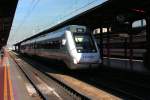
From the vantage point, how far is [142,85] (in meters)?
14.7

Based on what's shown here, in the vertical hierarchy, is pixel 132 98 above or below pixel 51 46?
below

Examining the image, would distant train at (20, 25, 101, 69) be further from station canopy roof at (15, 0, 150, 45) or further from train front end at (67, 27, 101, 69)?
station canopy roof at (15, 0, 150, 45)

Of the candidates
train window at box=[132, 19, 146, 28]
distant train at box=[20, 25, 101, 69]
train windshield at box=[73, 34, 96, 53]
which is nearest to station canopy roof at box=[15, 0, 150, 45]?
distant train at box=[20, 25, 101, 69]

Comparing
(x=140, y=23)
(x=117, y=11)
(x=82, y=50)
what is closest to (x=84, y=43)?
(x=82, y=50)

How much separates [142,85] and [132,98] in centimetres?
306

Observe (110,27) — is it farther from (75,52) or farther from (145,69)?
(145,69)

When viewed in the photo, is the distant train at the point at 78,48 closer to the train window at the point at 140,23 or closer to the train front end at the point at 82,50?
the train front end at the point at 82,50

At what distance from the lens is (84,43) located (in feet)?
66.3

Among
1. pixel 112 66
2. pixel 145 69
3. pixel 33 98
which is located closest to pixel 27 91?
pixel 33 98

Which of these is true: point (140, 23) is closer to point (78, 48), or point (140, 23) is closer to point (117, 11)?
point (117, 11)

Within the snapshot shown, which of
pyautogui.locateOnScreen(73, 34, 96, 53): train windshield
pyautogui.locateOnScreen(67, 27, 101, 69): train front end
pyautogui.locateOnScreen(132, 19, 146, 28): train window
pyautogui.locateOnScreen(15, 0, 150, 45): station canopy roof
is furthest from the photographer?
pyautogui.locateOnScreen(132, 19, 146, 28): train window

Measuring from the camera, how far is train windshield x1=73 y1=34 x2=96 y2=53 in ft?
65.2

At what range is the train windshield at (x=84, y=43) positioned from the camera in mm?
19862

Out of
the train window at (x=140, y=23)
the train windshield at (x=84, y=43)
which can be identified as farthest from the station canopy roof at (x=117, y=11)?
the train window at (x=140, y=23)
